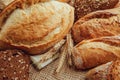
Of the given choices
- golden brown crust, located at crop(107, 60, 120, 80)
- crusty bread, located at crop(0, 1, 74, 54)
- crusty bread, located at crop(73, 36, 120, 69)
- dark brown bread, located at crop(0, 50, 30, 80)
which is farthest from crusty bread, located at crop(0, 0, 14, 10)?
golden brown crust, located at crop(107, 60, 120, 80)

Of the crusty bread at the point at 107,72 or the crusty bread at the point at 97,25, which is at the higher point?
the crusty bread at the point at 97,25

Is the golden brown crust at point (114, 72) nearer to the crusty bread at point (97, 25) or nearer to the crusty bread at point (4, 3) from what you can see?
the crusty bread at point (97, 25)

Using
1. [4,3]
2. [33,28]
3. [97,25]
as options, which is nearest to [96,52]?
[97,25]

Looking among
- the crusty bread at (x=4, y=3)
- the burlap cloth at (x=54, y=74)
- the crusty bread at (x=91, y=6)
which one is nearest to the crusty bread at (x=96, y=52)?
the burlap cloth at (x=54, y=74)

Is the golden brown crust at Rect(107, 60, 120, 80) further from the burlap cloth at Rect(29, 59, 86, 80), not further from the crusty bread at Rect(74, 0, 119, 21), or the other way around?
the crusty bread at Rect(74, 0, 119, 21)

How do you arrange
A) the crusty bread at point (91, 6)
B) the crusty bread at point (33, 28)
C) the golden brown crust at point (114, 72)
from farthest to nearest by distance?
the crusty bread at point (91, 6) → the crusty bread at point (33, 28) → the golden brown crust at point (114, 72)

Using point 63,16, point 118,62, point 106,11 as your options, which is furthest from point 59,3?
point 118,62

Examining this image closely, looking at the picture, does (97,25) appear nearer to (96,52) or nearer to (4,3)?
(96,52)
